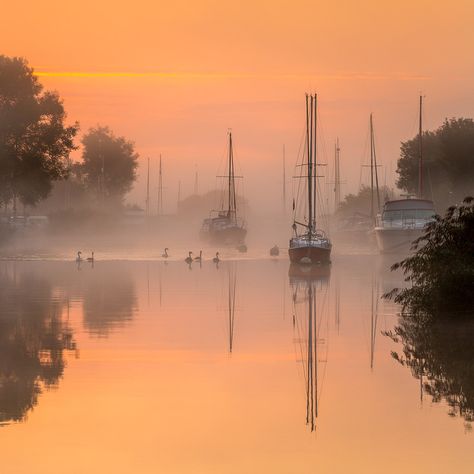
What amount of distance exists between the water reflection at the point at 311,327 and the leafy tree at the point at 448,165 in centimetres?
7179

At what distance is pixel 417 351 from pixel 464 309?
8.08 m

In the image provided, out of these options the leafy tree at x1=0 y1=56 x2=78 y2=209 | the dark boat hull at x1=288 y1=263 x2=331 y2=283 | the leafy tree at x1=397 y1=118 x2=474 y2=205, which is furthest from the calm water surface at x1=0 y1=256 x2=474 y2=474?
the leafy tree at x1=397 y1=118 x2=474 y2=205

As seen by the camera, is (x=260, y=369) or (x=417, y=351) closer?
(x=260, y=369)

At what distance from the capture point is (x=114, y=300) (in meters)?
44.0

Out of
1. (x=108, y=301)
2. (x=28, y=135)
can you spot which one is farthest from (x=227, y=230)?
(x=108, y=301)

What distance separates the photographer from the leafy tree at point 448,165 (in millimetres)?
133375

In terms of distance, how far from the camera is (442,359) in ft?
81.3

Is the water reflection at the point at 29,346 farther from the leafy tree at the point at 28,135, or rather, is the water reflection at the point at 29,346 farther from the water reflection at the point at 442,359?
the leafy tree at the point at 28,135

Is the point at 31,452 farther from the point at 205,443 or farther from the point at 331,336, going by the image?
the point at 331,336

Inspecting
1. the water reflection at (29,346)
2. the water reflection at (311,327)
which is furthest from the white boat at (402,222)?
the water reflection at (29,346)

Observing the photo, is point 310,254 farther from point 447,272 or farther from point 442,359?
point 442,359

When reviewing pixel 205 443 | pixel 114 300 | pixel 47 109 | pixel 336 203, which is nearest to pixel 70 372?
pixel 205 443

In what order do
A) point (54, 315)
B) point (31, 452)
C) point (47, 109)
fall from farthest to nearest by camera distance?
point (47, 109), point (54, 315), point (31, 452)

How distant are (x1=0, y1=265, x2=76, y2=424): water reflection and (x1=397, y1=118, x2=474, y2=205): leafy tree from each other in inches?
3508
